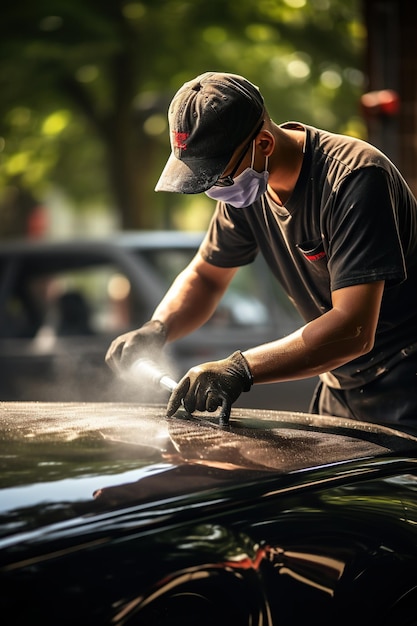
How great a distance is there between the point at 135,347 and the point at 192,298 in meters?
0.37

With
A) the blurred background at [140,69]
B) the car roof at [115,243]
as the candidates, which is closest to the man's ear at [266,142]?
the car roof at [115,243]

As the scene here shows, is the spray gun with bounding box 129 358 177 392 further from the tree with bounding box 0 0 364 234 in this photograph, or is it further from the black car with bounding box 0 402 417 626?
the tree with bounding box 0 0 364 234

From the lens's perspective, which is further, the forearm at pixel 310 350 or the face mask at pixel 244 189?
the face mask at pixel 244 189

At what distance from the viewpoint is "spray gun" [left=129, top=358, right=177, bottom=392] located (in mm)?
2878

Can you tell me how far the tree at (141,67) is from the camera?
10469 mm

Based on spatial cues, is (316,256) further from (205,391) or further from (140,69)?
(140,69)

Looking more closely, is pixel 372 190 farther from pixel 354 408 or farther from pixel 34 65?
pixel 34 65

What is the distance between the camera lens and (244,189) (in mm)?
2930

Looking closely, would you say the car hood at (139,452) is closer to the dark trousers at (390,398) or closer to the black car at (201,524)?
the black car at (201,524)

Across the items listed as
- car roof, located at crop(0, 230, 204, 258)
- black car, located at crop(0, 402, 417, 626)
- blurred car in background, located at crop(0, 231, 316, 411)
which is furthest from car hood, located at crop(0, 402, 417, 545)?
car roof, located at crop(0, 230, 204, 258)

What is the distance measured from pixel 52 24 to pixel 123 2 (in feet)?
2.83

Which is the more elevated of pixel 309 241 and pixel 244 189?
pixel 244 189

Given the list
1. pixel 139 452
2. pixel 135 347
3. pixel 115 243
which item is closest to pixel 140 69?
pixel 115 243

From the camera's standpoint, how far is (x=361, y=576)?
1981 mm
